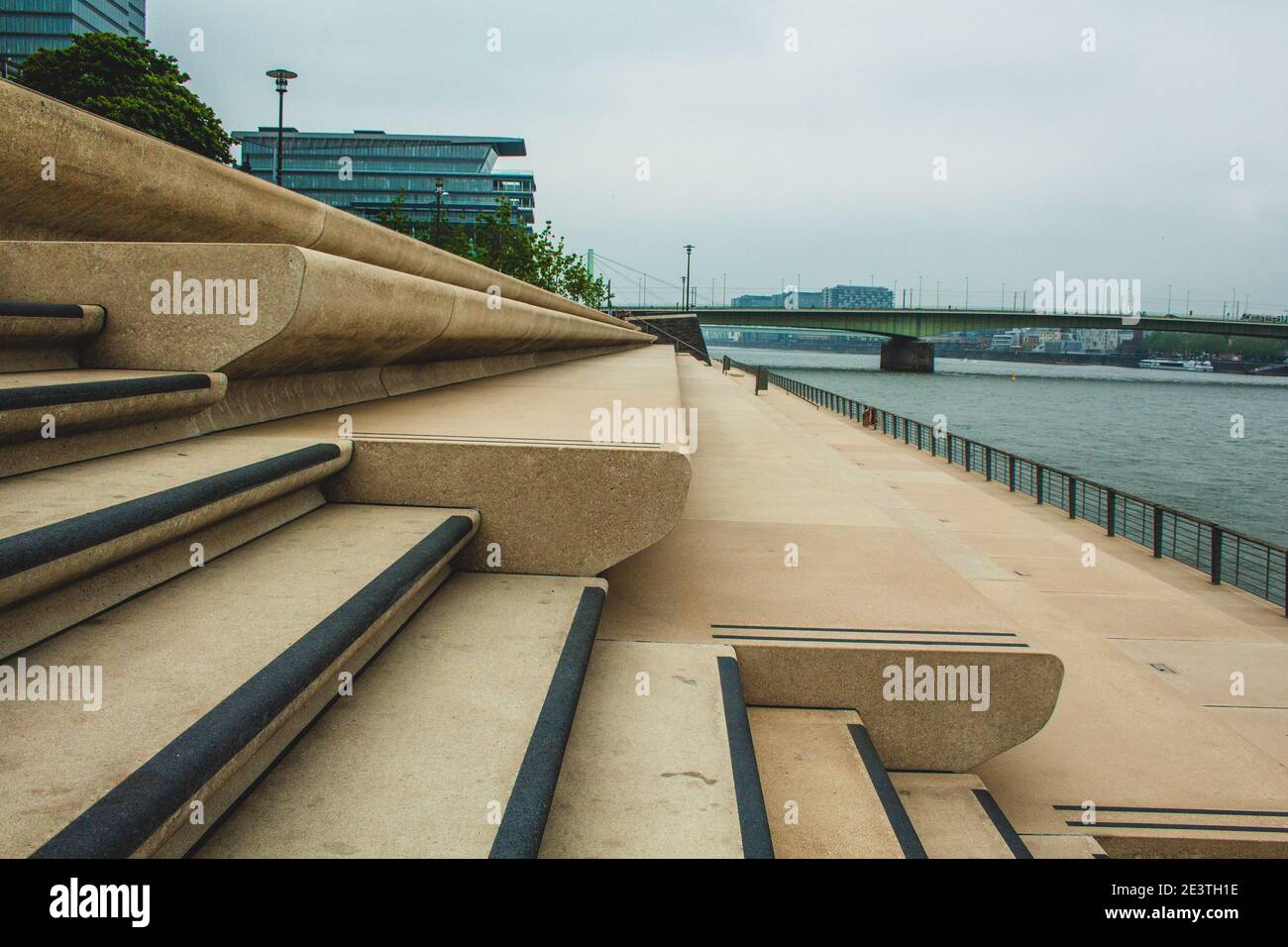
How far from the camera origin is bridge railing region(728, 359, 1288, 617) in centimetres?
1135

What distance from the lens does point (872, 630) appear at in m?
3.69

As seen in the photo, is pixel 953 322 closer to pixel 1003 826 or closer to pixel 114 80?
pixel 114 80

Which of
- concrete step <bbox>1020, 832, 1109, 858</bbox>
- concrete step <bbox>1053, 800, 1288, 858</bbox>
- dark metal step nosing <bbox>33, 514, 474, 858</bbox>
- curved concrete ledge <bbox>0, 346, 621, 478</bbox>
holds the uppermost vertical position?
curved concrete ledge <bbox>0, 346, 621, 478</bbox>

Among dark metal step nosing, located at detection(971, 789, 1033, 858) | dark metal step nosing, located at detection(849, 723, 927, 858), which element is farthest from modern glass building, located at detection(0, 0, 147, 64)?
dark metal step nosing, located at detection(971, 789, 1033, 858)

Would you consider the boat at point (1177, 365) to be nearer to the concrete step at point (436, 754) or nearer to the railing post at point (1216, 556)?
the railing post at point (1216, 556)

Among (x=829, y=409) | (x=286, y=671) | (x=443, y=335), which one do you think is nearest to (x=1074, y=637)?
(x=443, y=335)

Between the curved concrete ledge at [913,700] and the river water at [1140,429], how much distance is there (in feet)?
69.3

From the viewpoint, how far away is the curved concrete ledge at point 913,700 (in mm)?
3488

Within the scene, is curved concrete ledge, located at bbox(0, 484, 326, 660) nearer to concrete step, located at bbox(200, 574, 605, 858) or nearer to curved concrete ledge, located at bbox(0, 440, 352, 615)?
curved concrete ledge, located at bbox(0, 440, 352, 615)

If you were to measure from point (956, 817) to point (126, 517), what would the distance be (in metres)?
Answer: 2.93

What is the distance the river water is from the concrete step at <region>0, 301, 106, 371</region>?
23.6 metres

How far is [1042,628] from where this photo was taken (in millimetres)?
7246

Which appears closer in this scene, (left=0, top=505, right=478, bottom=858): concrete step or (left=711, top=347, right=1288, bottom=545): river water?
(left=0, top=505, right=478, bottom=858): concrete step
